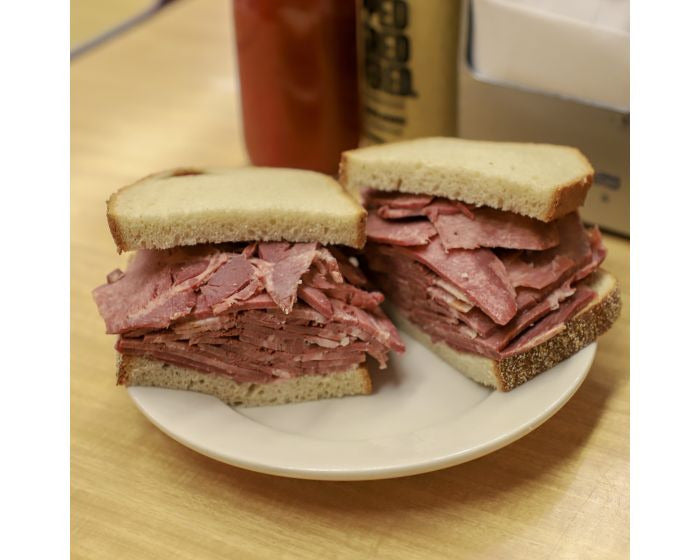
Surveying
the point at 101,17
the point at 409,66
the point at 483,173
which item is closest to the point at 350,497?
the point at 483,173

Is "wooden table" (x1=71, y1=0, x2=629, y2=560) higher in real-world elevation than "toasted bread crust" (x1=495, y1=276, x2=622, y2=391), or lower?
lower

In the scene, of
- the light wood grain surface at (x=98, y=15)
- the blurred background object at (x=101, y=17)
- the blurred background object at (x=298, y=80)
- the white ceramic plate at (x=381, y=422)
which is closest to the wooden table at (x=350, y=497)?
the white ceramic plate at (x=381, y=422)

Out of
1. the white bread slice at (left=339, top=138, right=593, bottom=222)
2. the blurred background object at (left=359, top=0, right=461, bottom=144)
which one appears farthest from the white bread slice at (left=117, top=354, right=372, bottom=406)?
the blurred background object at (left=359, top=0, right=461, bottom=144)

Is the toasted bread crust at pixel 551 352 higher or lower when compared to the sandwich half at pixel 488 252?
lower

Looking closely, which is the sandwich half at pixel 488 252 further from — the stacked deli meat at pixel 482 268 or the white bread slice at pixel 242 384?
the white bread slice at pixel 242 384

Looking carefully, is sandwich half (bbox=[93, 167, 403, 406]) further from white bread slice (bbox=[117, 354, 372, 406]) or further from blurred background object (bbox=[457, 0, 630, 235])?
blurred background object (bbox=[457, 0, 630, 235])

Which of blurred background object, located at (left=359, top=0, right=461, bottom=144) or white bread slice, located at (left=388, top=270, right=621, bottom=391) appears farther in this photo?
blurred background object, located at (left=359, top=0, right=461, bottom=144)
